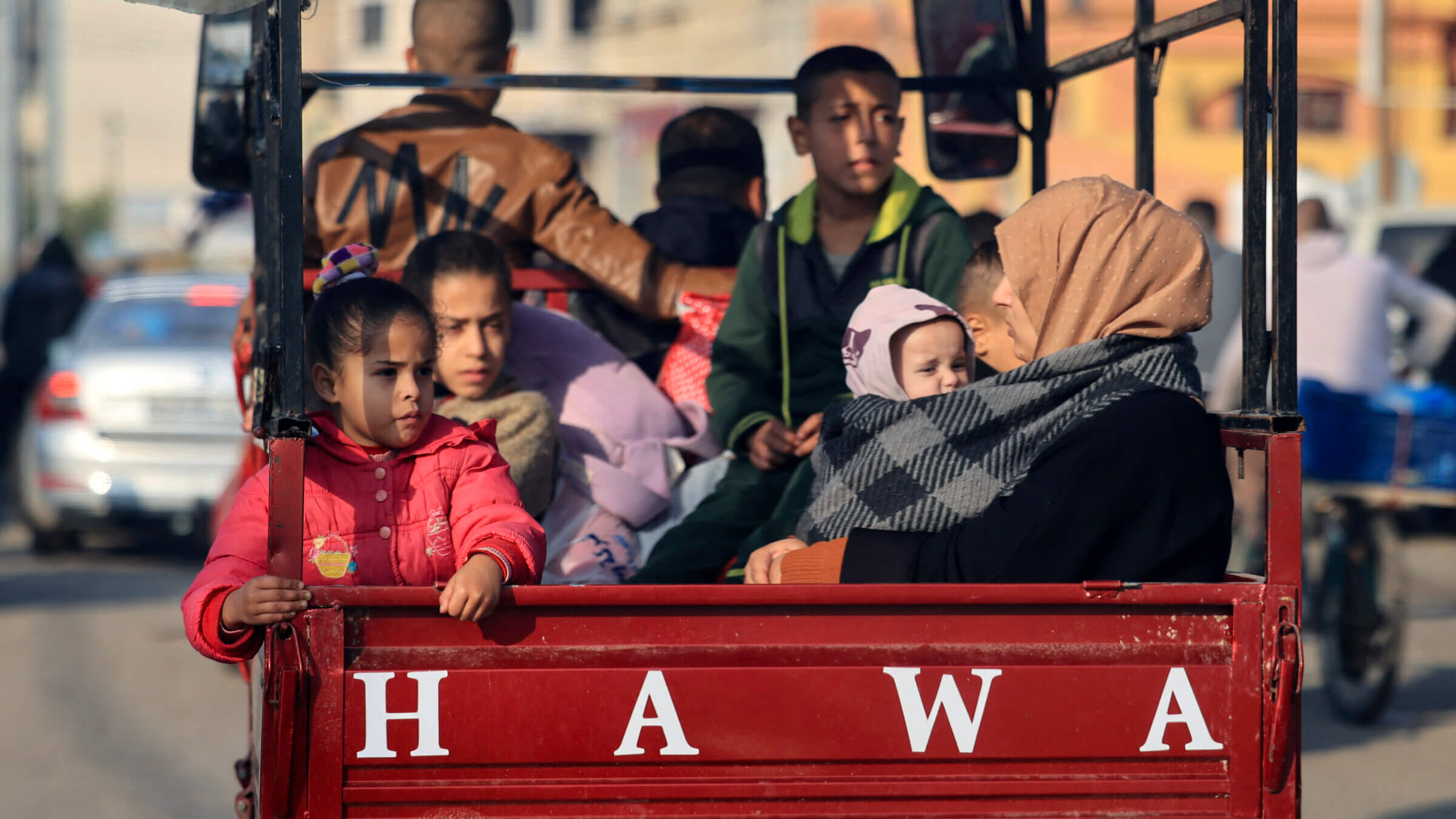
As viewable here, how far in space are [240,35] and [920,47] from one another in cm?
191

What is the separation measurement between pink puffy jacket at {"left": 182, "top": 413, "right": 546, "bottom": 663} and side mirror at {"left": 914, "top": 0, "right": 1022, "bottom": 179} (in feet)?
8.18

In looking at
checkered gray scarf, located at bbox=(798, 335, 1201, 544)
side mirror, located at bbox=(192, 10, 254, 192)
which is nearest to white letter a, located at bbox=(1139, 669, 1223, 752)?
checkered gray scarf, located at bbox=(798, 335, 1201, 544)

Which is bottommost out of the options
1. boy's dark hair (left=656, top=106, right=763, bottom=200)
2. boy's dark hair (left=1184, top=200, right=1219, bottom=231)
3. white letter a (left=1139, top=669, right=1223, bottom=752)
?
white letter a (left=1139, top=669, right=1223, bottom=752)

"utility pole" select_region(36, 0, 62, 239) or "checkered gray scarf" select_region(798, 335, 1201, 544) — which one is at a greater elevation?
"utility pole" select_region(36, 0, 62, 239)

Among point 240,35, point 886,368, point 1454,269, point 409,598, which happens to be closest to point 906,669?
point 409,598

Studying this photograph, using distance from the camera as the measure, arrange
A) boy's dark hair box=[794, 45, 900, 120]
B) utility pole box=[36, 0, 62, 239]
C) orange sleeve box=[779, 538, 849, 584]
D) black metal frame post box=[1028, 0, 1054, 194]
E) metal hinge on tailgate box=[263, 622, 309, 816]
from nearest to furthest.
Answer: metal hinge on tailgate box=[263, 622, 309, 816] < orange sleeve box=[779, 538, 849, 584] < boy's dark hair box=[794, 45, 900, 120] < black metal frame post box=[1028, 0, 1054, 194] < utility pole box=[36, 0, 62, 239]

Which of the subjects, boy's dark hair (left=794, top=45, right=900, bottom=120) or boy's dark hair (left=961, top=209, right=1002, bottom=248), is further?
boy's dark hair (left=961, top=209, right=1002, bottom=248)

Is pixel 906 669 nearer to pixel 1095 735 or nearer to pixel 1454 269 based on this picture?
pixel 1095 735

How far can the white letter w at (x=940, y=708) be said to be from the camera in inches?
85.7

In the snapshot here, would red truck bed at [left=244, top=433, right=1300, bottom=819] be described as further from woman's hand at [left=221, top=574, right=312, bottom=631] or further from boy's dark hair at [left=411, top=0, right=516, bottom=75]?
boy's dark hair at [left=411, top=0, right=516, bottom=75]

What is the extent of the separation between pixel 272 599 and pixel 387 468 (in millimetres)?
478

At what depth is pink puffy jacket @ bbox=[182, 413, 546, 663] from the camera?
8.14 feet

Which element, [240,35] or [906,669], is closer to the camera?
[906,669]

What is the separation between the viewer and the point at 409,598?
2.14 metres
